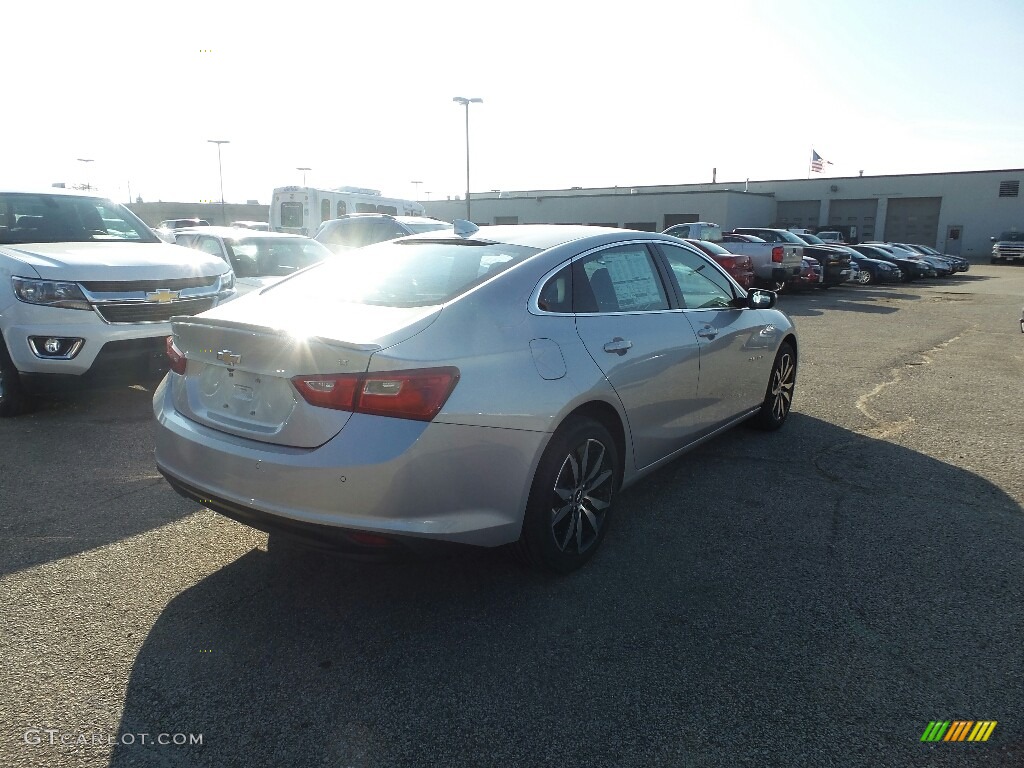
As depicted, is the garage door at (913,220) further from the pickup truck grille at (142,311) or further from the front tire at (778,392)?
the pickup truck grille at (142,311)

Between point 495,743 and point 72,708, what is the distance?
1422mm

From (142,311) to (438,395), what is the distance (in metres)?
4.34

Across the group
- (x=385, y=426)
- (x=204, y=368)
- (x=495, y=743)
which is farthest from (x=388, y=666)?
(x=204, y=368)

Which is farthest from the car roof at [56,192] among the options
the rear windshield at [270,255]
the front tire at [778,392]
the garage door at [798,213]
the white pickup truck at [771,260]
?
the garage door at [798,213]

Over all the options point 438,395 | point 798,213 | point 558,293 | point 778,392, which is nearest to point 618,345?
point 558,293

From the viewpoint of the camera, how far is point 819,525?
4203mm

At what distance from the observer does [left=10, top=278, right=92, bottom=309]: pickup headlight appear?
5.84 meters

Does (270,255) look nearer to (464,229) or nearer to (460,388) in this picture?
(464,229)

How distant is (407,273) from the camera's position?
3803mm

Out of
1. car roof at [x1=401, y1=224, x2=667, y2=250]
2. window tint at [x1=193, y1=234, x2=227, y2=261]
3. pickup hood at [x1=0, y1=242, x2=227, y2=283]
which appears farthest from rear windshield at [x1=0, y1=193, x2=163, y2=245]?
car roof at [x1=401, y1=224, x2=667, y2=250]

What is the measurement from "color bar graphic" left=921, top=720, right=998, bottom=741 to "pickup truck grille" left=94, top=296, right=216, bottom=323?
5.92 meters

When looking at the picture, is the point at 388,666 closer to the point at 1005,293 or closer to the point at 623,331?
the point at 623,331

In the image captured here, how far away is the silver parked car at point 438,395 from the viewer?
2.86 metres

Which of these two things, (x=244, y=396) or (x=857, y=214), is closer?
(x=244, y=396)
